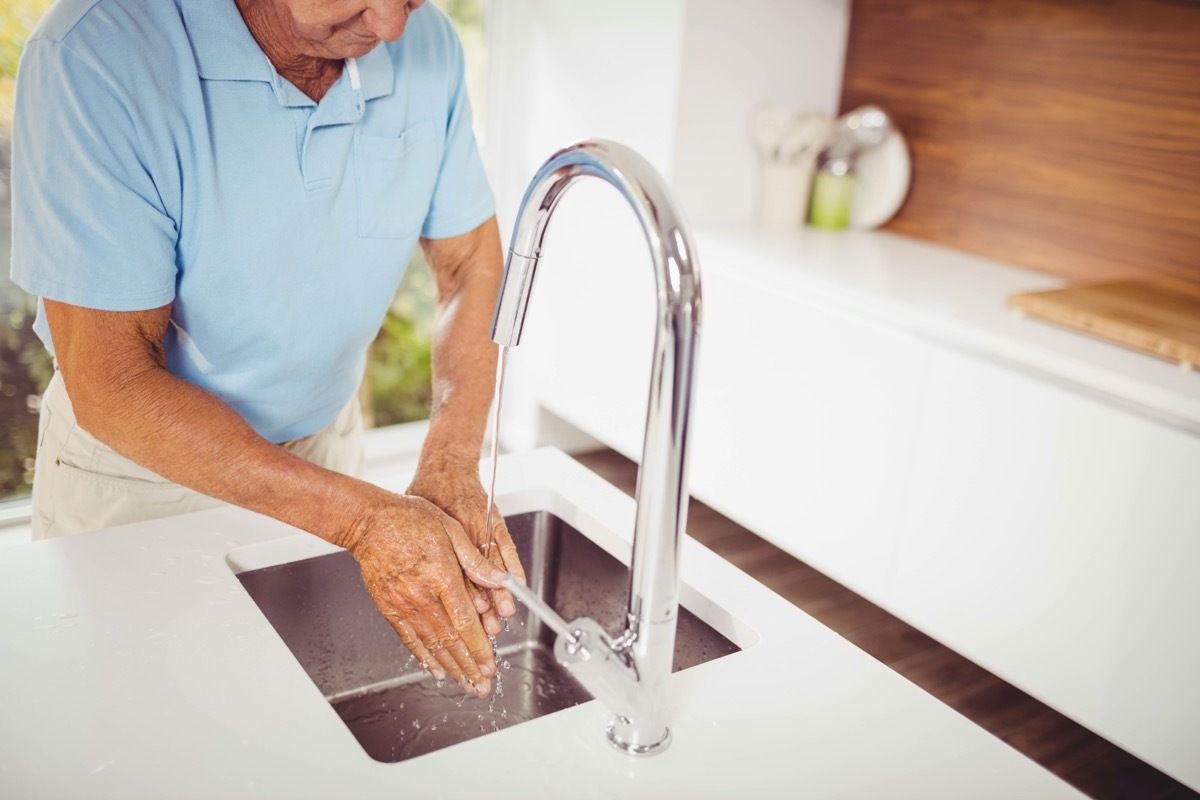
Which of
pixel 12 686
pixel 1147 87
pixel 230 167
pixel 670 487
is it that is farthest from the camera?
pixel 1147 87

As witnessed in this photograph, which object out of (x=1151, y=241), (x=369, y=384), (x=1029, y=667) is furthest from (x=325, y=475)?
(x=369, y=384)

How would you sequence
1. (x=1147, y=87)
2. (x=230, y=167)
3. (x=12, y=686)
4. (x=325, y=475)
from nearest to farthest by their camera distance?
(x=12, y=686) < (x=325, y=475) < (x=230, y=167) < (x=1147, y=87)

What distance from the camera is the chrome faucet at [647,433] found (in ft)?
2.46

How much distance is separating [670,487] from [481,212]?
86 centimetres

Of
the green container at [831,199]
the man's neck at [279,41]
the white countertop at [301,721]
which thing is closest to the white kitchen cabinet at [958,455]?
the green container at [831,199]

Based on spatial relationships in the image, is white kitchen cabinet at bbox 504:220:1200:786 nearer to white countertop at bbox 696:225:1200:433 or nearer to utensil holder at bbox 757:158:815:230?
white countertop at bbox 696:225:1200:433

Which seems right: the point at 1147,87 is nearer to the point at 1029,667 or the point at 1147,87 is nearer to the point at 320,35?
the point at 1029,667

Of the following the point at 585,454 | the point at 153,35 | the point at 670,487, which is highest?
the point at 153,35

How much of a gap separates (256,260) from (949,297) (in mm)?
1461

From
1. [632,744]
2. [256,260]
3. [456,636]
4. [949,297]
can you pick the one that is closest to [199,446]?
[256,260]

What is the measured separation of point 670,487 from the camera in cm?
80

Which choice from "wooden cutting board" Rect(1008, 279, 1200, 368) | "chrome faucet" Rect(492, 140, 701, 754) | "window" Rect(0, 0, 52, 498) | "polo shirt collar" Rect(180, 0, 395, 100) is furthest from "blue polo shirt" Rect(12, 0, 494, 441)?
"window" Rect(0, 0, 52, 498)

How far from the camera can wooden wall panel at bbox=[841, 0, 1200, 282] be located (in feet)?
7.57

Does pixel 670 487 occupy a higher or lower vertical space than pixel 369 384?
higher
